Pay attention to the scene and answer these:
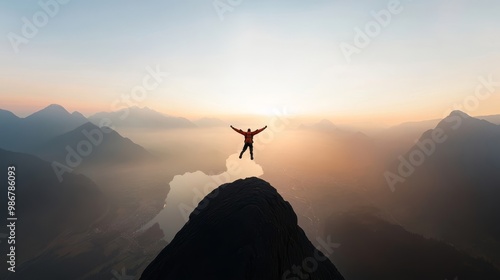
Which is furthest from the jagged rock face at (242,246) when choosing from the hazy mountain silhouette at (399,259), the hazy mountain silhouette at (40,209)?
the hazy mountain silhouette at (40,209)

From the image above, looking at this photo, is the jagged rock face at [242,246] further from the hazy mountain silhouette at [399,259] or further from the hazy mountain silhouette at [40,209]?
the hazy mountain silhouette at [40,209]

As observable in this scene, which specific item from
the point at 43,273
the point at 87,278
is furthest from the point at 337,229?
the point at 43,273

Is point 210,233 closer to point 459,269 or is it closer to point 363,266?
point 363,266

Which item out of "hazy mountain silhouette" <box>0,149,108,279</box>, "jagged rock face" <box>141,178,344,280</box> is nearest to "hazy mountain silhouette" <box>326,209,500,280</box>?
"jagged rock face" <box>141,178,344,280</box>

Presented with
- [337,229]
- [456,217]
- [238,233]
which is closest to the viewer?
[238,233]

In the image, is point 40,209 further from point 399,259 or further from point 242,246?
point 399,259

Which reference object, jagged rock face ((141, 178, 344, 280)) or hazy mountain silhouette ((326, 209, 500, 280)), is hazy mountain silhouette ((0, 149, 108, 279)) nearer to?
jagged rock face ((141, 178, 344, 280))

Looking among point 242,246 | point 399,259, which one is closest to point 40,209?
point 242,246
